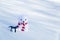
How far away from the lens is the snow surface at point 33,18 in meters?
0.91

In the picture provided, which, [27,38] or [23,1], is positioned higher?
[23,1]

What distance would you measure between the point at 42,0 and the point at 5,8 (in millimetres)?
258

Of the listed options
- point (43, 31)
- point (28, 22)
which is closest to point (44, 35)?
point (43, 31)

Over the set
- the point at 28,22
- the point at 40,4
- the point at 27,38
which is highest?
the point at 40,4

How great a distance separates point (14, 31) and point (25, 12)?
15 centimetres

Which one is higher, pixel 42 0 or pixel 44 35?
pixel 42 0

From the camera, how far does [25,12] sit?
94cm

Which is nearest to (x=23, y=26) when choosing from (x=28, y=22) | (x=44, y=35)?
(x=28, y=22)

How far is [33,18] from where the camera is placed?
0.93 metres

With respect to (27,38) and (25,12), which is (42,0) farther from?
(27,38)

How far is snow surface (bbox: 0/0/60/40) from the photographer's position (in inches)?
35.6

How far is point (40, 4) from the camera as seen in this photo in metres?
0.92

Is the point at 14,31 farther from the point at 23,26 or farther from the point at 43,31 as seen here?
the point at 43,31

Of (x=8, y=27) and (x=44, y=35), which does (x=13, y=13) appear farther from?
(x=44, y=35)
